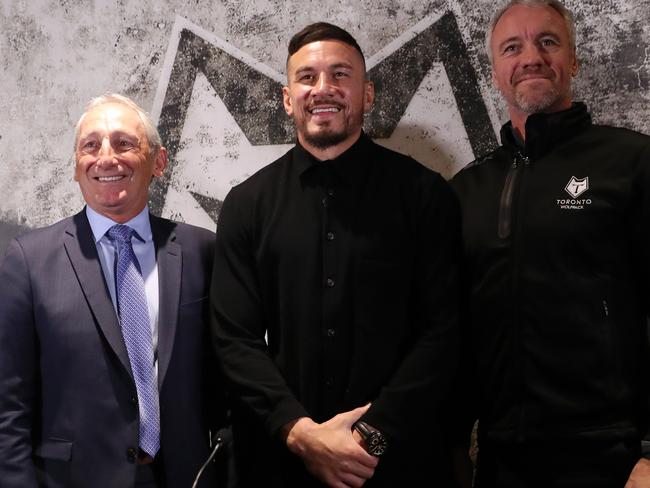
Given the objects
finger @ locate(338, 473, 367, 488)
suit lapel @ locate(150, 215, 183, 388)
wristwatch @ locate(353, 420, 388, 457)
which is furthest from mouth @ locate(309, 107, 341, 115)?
finger @ locate(338, 473, 367, 488)

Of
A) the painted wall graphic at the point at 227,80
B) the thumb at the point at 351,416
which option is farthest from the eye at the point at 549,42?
the thumb at the point at 351,416

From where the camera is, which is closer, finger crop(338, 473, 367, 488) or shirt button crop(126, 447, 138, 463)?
finger crop(338, 473, 367, 488)

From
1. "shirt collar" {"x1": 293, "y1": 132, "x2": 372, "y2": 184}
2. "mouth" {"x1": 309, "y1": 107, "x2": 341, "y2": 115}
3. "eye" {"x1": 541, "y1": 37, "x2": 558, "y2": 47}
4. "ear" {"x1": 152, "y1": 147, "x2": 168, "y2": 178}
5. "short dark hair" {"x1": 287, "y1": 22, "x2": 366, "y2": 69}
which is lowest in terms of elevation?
"shirt collar" {"x1": 293, "y1": 132, "x2": 372, "y2": 184}

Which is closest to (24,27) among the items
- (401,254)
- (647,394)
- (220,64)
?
(220,64)

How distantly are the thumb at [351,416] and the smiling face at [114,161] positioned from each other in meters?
0.84

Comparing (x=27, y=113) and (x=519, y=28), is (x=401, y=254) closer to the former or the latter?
(x=519, y=28)

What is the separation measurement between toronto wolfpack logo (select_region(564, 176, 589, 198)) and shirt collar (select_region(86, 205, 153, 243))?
115 centimetres

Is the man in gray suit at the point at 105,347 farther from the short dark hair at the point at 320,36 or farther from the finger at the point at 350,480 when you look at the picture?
the short dark hair at the point at 320,36

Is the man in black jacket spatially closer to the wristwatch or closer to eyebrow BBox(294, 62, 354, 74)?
the wristwatch

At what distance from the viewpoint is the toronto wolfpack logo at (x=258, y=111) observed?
2.37m

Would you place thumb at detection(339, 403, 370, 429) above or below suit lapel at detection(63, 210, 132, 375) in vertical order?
below

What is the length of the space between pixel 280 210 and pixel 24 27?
5.41 feet

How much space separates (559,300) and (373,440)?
0.57 m

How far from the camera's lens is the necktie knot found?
1999 millimetres
